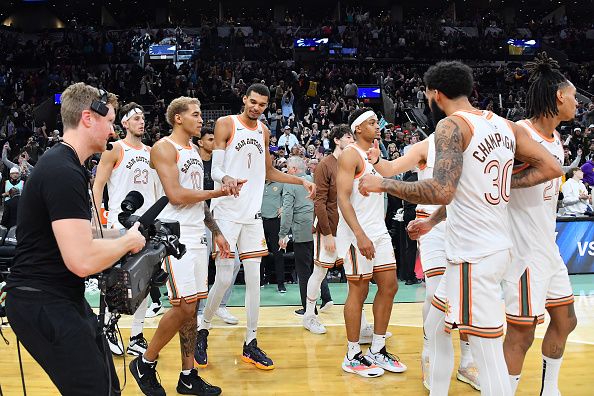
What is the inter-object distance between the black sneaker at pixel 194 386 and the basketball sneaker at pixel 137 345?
1.07m

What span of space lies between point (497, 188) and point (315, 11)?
34.7m

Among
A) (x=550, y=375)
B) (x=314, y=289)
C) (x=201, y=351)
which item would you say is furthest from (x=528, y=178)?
(x=314, y=289)

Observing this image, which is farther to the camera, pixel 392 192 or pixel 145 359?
pixel 145 359

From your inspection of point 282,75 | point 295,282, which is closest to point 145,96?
point 282,75

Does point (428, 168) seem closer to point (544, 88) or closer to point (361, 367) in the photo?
point (544, 88)

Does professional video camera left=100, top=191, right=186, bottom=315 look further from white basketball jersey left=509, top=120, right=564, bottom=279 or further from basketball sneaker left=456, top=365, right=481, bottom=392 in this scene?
basketball sneaker left=456, top=365, right=481, bottom=392

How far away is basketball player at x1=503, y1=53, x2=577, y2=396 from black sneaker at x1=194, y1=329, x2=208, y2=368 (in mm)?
2595

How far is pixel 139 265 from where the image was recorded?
A: 268 centimetres

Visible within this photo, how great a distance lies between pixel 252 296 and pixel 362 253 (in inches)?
42.0

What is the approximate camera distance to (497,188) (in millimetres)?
3148

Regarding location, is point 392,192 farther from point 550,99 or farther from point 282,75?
point 282,75

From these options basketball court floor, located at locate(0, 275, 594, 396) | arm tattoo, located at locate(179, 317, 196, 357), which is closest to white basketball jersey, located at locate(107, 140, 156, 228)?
basketball court floor, located at locate(0, 275, 594, 396)

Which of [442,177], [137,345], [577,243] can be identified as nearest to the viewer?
[442,177]

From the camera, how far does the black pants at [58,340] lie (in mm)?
2625
